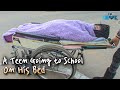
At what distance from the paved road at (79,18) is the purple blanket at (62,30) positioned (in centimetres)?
4

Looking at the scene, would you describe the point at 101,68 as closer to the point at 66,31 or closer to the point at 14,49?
the point at 66,31

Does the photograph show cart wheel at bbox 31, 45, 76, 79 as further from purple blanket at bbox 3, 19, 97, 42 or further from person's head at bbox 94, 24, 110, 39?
person's head at bbox 94, 24, 110, 39

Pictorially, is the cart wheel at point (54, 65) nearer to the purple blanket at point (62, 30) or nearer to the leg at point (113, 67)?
the purple blanket at point (62, 30)

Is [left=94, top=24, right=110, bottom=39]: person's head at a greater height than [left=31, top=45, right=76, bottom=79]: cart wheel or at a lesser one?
greater

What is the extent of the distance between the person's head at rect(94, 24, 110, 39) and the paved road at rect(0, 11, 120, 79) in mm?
37

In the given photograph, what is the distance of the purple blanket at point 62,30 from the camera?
3.44m

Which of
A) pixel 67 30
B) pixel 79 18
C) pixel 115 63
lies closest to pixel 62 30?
pixel 67 30

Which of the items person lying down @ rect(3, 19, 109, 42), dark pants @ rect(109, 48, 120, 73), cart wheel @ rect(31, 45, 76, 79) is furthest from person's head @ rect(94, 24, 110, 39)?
cart wheel @ rect(31, 45, 76, 79)

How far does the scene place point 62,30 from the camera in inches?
136

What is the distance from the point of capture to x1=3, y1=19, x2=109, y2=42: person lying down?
11.3 feet

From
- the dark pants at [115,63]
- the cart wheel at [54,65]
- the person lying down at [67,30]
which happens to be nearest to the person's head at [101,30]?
the person lying down at [67,30]

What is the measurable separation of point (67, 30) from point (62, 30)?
0.04 m
